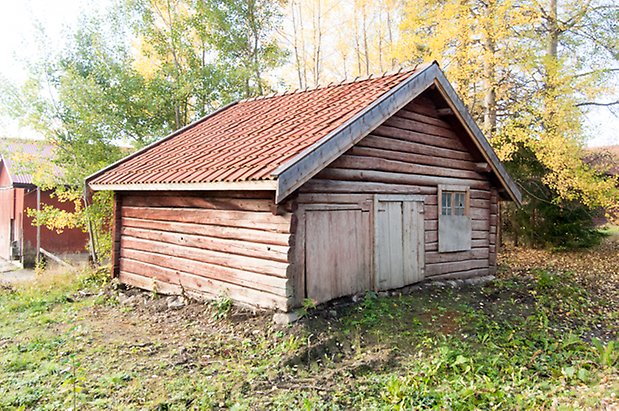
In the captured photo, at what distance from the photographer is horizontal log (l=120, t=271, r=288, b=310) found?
7.11 m

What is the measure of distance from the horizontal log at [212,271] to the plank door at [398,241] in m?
2.26

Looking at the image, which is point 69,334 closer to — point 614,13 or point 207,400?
point 207,400

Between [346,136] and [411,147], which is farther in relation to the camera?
[411,147]

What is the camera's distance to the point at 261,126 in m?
9.31

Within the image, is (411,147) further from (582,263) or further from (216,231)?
(582,263)

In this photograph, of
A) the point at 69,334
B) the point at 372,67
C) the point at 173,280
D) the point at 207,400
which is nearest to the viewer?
the point at 207,400

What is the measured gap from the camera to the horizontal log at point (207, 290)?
7.11 meters

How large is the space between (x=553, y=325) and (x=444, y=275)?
2629 mm

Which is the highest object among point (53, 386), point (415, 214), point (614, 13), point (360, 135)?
point (614, 13)

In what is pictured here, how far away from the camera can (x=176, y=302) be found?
8.67 m

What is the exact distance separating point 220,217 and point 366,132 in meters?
2.89

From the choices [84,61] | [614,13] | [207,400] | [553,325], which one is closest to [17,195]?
[84,61]

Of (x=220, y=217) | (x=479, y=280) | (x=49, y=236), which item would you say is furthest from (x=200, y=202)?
(x=49, y=236)

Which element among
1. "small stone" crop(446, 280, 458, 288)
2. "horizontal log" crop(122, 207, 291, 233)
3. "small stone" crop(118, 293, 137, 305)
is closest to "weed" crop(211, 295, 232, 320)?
"horizontal log" crop(122, 207, 291, 233)
